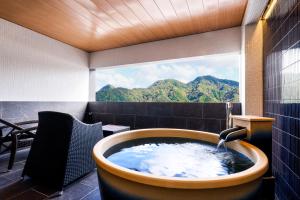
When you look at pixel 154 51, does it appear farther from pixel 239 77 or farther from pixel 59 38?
pixel 59 38

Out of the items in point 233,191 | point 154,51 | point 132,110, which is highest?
point 154,51

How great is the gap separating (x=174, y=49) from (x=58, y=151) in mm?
2911

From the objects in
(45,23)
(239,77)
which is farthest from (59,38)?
(239,77)

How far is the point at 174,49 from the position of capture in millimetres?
3721

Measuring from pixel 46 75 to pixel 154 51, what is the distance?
241cm

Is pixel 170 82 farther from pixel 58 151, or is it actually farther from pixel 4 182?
pixel 4 182

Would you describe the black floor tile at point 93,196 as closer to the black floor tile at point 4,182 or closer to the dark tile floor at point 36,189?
the dark tile floor at point 36,189

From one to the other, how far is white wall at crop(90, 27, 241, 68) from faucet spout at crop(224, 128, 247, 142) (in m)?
2.19

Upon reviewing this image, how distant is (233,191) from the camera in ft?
3.00

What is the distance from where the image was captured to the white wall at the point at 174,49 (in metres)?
3.25

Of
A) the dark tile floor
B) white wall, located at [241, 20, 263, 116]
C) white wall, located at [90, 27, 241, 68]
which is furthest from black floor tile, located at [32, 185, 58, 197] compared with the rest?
white wall, located at [90, 27, 241, 68]

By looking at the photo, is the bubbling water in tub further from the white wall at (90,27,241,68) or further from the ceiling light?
the white wall at (90,27,241,68)

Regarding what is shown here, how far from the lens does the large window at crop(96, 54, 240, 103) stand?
455 cm

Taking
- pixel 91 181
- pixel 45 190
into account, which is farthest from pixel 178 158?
pixel 45 190
